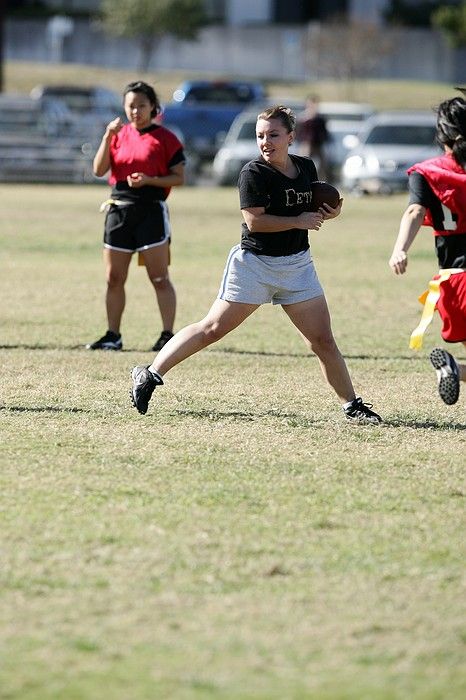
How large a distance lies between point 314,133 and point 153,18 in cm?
3070

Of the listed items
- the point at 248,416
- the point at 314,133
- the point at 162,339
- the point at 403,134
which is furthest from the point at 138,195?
the point at 403,134

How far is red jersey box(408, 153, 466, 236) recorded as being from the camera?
22.9ft

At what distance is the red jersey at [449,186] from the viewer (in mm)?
6965

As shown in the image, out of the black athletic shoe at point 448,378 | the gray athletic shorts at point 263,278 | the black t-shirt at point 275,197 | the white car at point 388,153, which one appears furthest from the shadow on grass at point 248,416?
the white car at point 388,153

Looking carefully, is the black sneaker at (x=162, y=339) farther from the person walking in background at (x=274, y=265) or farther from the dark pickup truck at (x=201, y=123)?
the dark pickup truck at (x=201, y=123)

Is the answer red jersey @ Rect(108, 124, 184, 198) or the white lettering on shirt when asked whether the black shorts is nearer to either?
red jersey @ Rect(108, 124, 184, 198)

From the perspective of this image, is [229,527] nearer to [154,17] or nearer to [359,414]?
[359,414]

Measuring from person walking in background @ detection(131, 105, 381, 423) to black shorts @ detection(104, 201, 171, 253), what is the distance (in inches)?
113

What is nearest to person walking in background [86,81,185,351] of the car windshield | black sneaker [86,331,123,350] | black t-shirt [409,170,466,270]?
black sneaker [86,331,123,350]

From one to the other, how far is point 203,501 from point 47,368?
3.86 meters

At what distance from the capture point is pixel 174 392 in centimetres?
909

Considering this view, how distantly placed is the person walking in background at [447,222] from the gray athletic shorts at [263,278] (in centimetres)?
82

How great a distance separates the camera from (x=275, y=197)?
7.48 m

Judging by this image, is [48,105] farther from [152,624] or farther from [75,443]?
[152,624]
